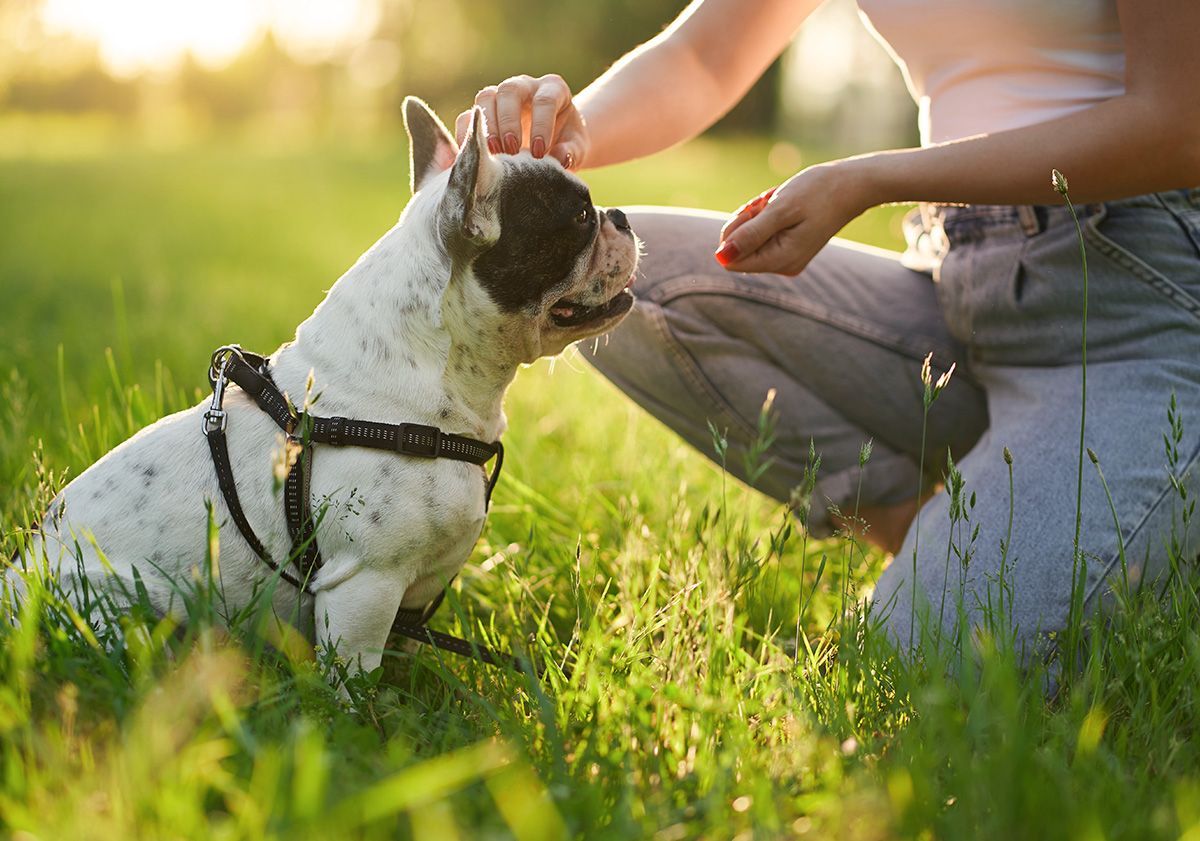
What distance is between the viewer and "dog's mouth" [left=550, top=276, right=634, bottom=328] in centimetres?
231

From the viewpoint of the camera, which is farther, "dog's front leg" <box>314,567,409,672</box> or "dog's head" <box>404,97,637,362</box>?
"dog's head" <box>404,97,637,362</box>

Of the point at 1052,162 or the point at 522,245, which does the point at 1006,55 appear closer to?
the point at 1052,162

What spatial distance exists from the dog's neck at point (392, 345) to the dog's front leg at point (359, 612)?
0.32 metres

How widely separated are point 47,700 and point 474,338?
1032 mm

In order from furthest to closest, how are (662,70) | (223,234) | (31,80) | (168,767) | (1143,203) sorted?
1. (31,80)
2. (223,234)
3. (662,70)
4. (1143,203)
5. (168,767)

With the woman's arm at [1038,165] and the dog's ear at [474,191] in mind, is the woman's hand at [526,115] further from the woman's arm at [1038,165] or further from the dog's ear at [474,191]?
the woman's arm at [1038,165]

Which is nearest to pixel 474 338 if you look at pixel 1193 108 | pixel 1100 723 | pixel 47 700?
pixel 47 700

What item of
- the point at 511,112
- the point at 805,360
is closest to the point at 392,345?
the point at 511,112

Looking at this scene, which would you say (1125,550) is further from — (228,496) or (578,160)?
(228,496)

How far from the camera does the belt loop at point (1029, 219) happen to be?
7.88 feet

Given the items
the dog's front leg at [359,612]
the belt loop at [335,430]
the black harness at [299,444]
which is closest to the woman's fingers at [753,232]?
the black harness at [299,444]

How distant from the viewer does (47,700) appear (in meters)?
1.50

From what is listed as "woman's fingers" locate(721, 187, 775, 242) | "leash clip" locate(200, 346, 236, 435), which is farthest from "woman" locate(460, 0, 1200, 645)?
"leash clip" locate(200, 346, 236, 435)

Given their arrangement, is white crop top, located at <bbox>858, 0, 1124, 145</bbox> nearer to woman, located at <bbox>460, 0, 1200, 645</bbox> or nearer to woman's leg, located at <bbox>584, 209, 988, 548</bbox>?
woman, located at <bbox>460, 0, 1200, 645</bbox>
